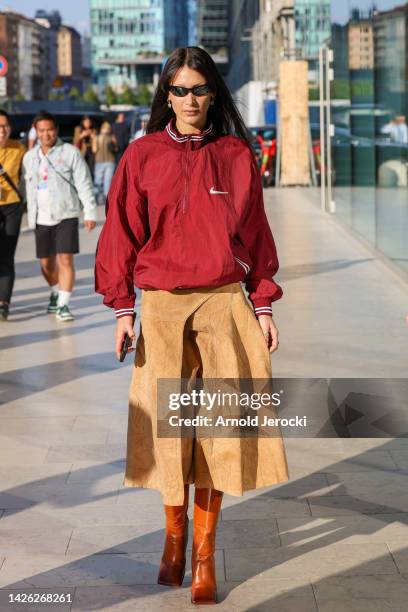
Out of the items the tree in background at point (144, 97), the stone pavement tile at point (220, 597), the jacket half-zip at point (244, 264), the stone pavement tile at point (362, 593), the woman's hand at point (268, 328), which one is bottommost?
the stone pavement tile at point (220, 597)

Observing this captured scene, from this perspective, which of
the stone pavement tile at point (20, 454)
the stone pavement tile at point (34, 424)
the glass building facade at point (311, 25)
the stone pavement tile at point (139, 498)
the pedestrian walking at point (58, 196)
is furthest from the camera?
the glass building facade at point (311, 25)

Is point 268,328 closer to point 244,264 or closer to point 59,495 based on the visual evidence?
point 244,264

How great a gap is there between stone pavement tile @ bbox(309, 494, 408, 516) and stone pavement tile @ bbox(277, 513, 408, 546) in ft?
0.23

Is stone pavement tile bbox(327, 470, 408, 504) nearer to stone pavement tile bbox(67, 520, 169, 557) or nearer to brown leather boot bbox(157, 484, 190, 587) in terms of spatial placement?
stone pavement tile bbox(67, 520, 169, 557)

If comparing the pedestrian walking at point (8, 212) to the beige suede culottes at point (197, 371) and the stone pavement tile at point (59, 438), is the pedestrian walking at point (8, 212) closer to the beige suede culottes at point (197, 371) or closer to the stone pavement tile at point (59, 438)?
the stone pavement tile at point (59, 438)

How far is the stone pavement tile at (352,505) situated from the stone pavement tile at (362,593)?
82 centimetres

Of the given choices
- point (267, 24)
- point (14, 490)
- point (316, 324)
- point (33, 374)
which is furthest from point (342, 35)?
point (267, 24)

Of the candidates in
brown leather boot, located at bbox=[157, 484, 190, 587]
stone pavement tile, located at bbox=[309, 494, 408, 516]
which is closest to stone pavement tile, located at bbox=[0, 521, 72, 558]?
brown leather boot, located at bbox=[157, 484, 190, 587]

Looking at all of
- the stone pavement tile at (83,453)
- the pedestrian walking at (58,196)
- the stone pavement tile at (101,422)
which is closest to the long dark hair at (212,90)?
the stone pavement tile at (83,453)

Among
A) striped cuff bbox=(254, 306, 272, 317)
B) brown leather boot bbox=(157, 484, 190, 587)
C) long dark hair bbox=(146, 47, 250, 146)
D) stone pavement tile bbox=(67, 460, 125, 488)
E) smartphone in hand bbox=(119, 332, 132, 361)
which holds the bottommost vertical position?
stone pavement tile bbox=(67, 460, 125, 488)

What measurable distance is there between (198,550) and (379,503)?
4.38 feet

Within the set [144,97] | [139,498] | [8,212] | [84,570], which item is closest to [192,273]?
[84,570]

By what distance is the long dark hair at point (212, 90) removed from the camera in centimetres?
430

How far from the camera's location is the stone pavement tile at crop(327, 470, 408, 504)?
18.5 feet
